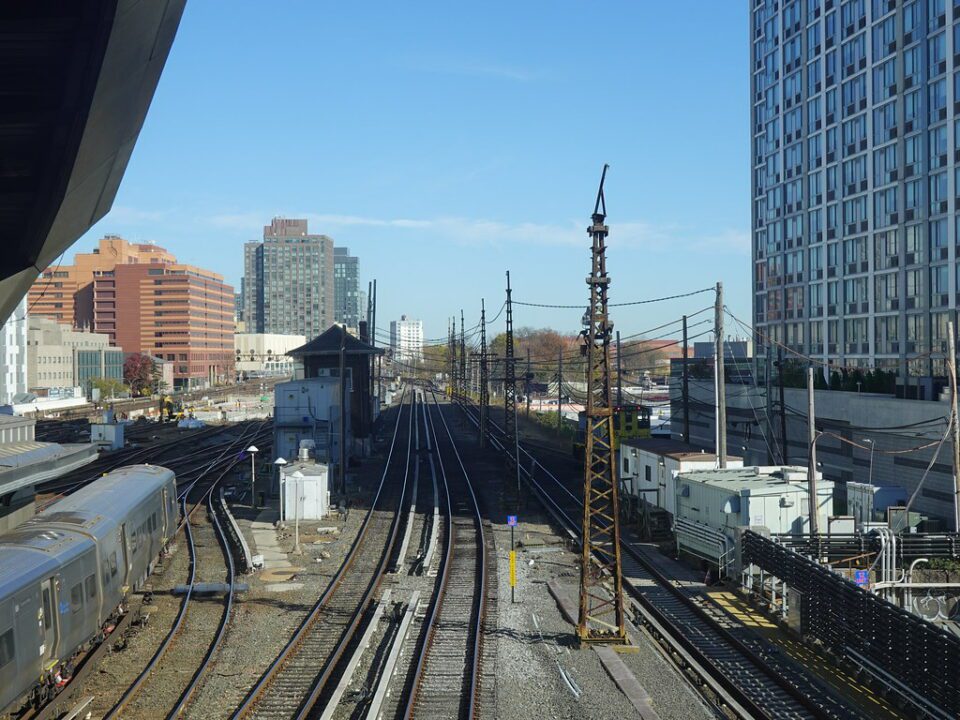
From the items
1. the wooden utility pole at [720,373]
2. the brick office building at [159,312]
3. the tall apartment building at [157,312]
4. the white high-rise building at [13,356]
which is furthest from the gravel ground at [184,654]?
the tall apartment building at [157,312]

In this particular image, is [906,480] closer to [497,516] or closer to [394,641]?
[497,516]

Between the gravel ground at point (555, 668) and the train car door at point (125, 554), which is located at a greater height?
the train car door at point (125, 554)

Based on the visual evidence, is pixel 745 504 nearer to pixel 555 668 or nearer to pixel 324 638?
pixel 555 668

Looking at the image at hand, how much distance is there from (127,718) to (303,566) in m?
11.6

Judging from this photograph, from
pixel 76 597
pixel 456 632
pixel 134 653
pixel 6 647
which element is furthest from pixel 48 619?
pixel 456 632

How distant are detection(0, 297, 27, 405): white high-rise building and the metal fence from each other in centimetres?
8016

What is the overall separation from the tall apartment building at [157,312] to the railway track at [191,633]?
427ft

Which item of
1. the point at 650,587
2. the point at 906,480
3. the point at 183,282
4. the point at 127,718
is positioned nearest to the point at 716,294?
the point at 650,587

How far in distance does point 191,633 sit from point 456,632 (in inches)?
215

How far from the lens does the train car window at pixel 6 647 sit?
1216 cm

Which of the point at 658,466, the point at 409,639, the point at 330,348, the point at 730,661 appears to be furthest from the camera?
the point at 330,348

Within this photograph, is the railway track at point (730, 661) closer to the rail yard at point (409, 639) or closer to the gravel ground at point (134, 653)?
the rail yard at point (409, 639)

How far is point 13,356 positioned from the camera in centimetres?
8731

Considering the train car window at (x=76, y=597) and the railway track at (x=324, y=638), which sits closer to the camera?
the railway track at (x=324, y=638)
